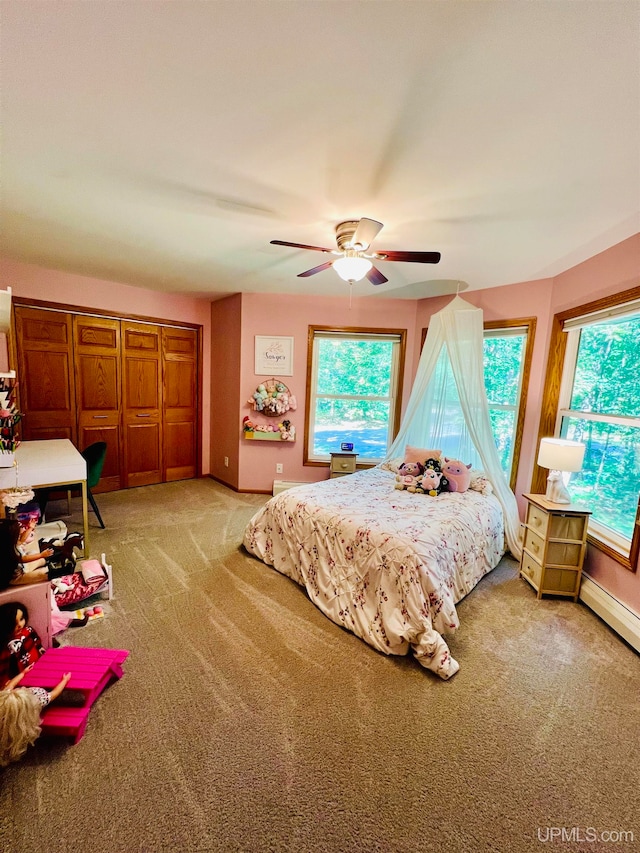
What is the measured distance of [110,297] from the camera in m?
3.97

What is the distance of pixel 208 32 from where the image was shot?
41.3 inches

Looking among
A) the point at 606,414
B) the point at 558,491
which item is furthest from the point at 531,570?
the point at 606,414

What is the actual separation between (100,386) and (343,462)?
2.91 meters

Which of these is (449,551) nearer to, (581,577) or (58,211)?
(581,577)

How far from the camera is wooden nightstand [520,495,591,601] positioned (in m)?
2.37

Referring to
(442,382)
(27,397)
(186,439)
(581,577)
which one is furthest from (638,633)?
(27,397)

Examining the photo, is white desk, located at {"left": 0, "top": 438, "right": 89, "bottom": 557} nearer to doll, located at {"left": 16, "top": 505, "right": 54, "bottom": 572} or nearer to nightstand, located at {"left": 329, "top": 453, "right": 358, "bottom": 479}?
doll, located at {"left": 16, "top": 505, "right": 54, "bottom": 572}

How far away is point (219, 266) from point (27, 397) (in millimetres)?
2410

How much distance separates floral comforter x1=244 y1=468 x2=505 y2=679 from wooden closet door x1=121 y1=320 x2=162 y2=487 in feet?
7.63

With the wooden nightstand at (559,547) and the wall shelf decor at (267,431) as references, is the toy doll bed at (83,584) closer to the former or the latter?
the wall shelf decor at (267,431)

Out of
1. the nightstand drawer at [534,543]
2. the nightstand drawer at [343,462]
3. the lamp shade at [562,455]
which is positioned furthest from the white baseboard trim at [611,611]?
the nightstand drawer at [343,462]

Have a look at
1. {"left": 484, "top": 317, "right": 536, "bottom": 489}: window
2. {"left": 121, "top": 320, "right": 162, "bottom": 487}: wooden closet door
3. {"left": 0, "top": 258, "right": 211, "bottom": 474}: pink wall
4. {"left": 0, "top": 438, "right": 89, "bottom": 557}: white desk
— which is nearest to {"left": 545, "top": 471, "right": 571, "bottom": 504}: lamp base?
{"left": 484, "top": 317, "right": 536, "bottom": 489}: window

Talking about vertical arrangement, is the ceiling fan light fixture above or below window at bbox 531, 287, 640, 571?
above

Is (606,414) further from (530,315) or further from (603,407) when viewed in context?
(530,315)
